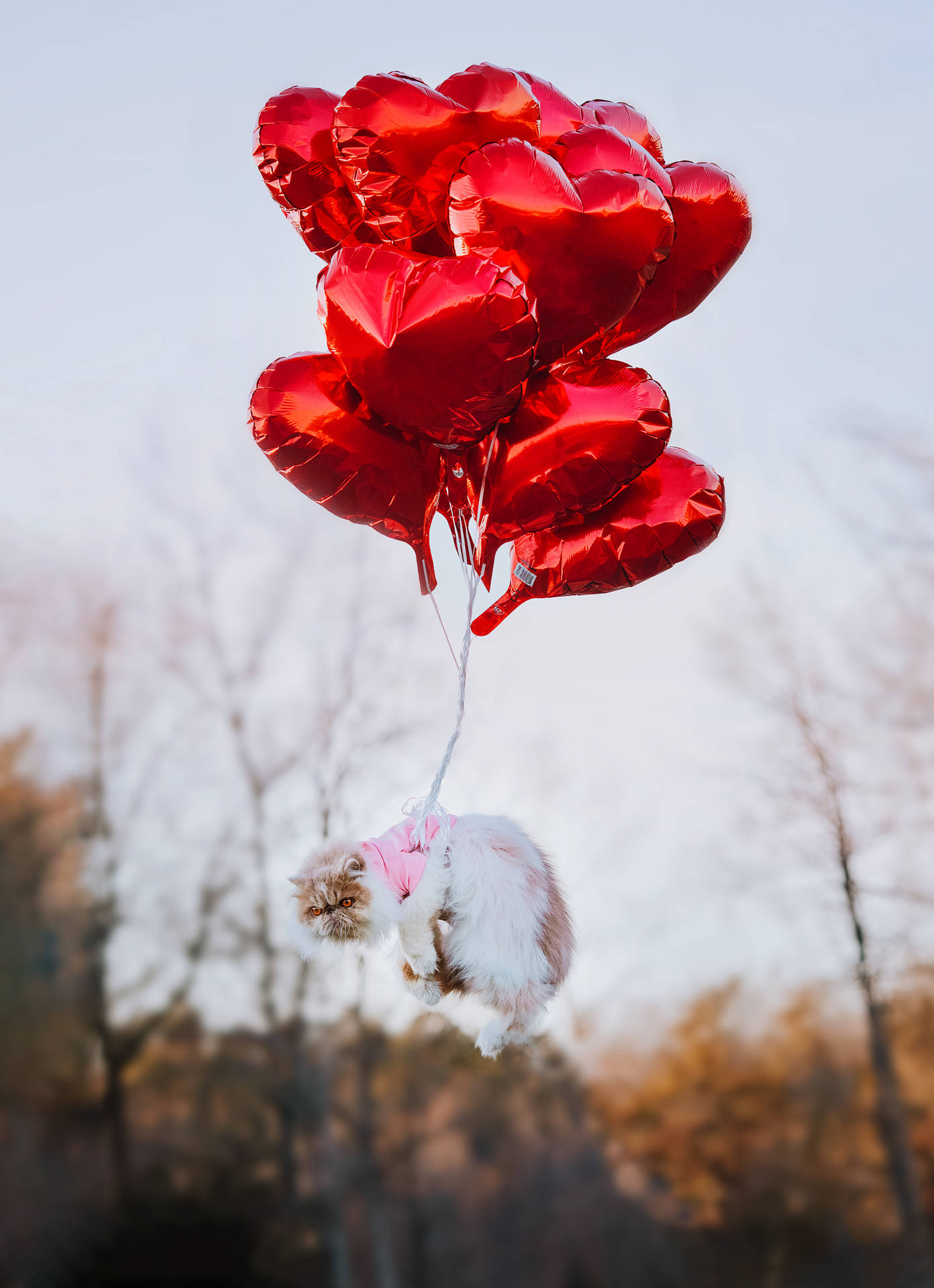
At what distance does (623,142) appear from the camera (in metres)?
1.35

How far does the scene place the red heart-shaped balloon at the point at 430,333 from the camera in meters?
1.20

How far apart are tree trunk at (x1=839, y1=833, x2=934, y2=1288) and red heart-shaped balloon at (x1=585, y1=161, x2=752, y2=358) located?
405 cm

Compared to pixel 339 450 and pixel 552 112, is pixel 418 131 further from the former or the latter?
pixel 339 450

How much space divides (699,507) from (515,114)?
57cm

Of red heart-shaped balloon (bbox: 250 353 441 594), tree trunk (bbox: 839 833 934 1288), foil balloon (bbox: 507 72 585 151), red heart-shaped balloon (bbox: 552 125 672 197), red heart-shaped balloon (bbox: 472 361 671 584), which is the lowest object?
tree trunk (bbox: 839 833 934 1288)

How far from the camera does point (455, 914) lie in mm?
1314

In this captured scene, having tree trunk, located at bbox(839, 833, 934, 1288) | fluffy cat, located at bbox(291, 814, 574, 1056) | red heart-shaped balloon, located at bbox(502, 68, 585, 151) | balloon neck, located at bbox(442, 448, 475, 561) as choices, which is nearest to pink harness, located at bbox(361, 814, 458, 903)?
fluffy cat, located at bbox(291, 814, 574, 1056)

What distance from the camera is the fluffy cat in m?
1.30

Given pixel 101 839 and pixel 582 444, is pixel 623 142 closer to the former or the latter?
pixel 582 444

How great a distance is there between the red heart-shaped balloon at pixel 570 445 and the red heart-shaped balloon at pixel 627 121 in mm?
341

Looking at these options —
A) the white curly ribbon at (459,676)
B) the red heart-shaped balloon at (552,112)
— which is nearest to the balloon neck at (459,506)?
the white curly ribbon at (459,676)

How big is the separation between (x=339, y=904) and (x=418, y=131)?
3.16ft

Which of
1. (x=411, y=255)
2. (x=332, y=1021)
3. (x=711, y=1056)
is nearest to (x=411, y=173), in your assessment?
(x=411, y=255)

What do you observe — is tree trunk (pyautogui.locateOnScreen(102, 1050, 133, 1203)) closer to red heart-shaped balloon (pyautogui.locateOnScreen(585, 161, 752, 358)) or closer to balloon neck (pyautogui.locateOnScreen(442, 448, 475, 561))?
balloon neck (pyautogui.locateOnScreen(442, 448, 475, 561))
